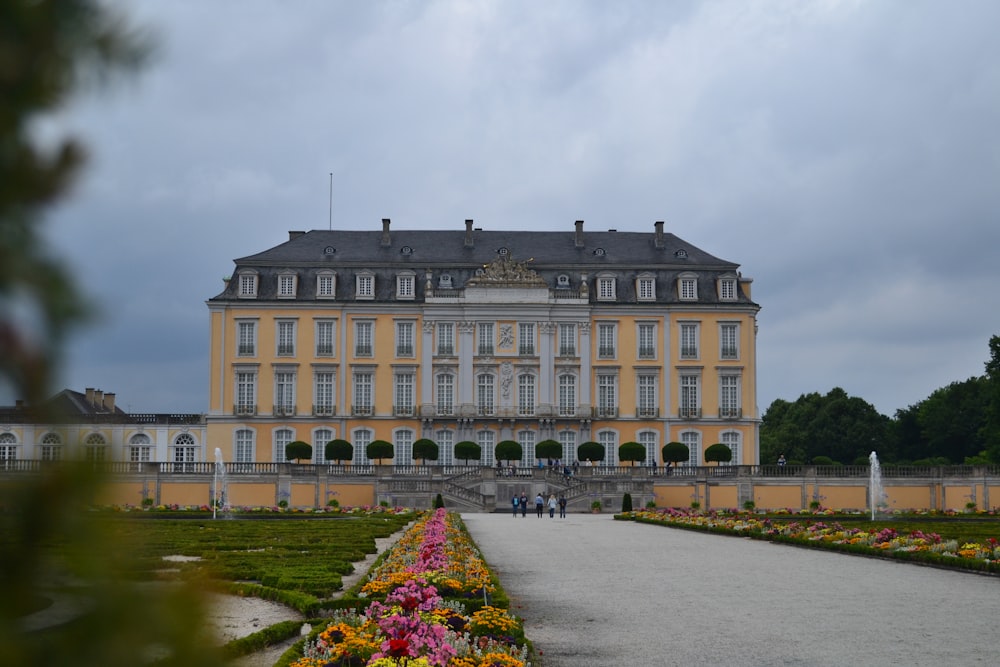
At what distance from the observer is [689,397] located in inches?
2099

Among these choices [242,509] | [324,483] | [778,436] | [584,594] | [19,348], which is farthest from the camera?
[778,436]

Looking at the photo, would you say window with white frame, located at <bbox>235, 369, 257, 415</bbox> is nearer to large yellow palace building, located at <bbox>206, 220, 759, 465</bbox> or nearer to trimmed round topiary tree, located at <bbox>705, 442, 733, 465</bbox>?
large yellow palace building, located at <bbox>206, 220, 759, 465</bbox>

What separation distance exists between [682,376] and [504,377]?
8.66 metres

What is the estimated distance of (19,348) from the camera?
3.77 ft

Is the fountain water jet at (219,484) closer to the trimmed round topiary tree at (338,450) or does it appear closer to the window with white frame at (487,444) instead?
the trimmed round topiary tree at (338,450)

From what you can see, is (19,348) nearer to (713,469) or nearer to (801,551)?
(801,551)

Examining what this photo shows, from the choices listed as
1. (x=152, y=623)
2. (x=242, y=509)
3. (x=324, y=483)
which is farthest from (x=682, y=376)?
(x=152, y=623)

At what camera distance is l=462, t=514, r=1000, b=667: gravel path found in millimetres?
9195

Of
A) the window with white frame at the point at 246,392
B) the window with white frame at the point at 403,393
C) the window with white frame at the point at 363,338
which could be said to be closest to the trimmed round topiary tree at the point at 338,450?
the window with white frame at the point at 403,393

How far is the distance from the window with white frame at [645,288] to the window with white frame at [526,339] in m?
5.46

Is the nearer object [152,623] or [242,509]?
→ [152,623]

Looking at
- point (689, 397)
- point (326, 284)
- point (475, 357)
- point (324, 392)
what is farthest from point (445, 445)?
point (689, 397)

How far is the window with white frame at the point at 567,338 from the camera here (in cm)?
5347

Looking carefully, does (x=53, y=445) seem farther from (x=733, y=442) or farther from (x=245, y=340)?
(x=733, y=442)
